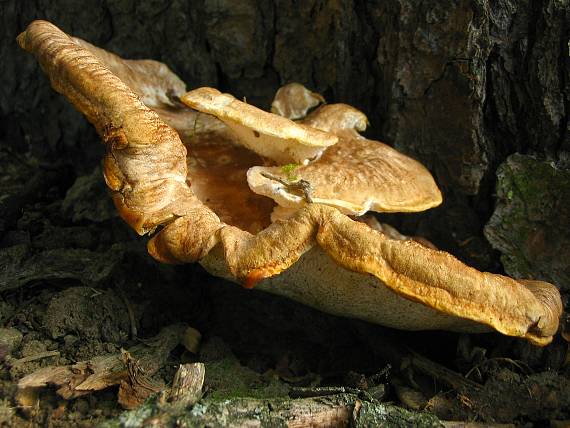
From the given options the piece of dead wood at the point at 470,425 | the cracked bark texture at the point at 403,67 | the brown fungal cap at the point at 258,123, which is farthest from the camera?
the cracked bark texture at the point at 403,67

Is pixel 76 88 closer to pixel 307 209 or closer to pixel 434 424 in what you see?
pixel 307 209

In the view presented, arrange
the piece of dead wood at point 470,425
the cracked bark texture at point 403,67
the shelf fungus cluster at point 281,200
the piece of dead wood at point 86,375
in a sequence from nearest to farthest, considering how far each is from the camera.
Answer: the shelf fungus cluster at point 281,200
the piece of dead wood at point 86,375
the piece of dead wood at point 470,425
the cracked bark texture at point 403,67

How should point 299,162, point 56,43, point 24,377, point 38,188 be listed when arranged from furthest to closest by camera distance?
point 38,188 < point 299,162 < point 56,43 < point 24,377

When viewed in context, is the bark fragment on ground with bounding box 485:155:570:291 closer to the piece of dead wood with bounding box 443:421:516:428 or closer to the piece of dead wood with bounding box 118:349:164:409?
the piece of dead wood with bounding box 443:421:516:428

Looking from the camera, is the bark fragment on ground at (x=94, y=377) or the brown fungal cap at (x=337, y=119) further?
the brown fungal cap at (x=337, y=119)

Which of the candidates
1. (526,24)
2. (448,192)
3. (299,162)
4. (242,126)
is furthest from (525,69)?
(242,126)

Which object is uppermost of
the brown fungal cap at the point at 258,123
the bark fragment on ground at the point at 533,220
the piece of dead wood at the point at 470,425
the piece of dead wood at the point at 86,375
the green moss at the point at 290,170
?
the brown fungal cap at the point at 258,123

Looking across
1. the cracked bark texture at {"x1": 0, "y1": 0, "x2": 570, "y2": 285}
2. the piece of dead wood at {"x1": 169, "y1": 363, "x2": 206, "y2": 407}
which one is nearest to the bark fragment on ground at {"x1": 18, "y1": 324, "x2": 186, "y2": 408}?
the piece of dead wood at {"x1": 169, "y1": 363, "x2": 206, "y2": 407}

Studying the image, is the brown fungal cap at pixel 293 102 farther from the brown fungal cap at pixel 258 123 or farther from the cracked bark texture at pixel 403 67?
the brown fungal cap at pixel 258 123

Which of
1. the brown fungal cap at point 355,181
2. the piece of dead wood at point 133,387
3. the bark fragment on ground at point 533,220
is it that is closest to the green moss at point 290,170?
the brown fungal cap at point 355,181
